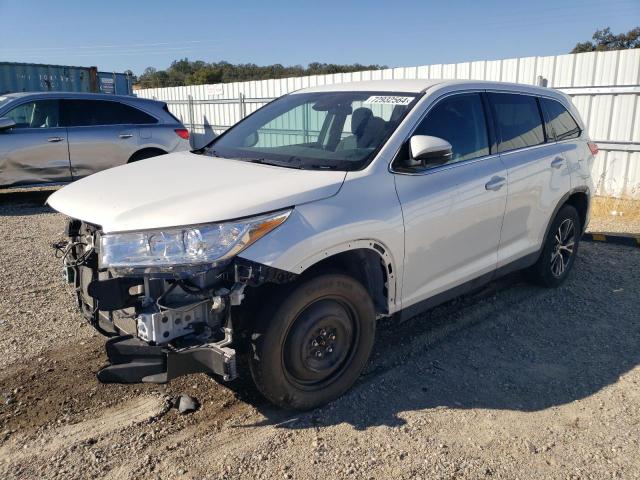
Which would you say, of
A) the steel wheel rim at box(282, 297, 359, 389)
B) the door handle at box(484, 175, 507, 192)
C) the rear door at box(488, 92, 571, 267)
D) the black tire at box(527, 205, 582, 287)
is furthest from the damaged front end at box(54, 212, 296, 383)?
the black tire at box(527, 205, 582, 287)

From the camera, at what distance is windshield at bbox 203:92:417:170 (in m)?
3.51

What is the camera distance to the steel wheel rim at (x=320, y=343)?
3.02 meters

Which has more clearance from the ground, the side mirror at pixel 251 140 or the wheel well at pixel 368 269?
the side mirror at pixel 251 140

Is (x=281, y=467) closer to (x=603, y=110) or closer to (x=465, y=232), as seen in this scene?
(x=465, y=232)

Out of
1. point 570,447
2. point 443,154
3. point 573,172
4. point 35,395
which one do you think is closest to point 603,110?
point 573,172

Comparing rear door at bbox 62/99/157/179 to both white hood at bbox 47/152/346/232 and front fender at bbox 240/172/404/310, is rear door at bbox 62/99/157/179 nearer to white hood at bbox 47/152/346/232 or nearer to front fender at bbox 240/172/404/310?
white hood at bbox 47/152/346/232

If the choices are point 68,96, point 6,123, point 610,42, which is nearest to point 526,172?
point 6,123

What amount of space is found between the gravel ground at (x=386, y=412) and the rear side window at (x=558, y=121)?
1664 mm

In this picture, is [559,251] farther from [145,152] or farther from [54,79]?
[54,79]

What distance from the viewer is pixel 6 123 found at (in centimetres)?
857

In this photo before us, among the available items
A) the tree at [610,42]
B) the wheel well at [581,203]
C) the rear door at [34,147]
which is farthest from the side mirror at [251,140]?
the tree at [610,42]

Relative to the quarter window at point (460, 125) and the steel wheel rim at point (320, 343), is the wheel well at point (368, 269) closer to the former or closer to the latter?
the steel wheel rim at point (320, 343)

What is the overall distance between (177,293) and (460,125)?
2.42m

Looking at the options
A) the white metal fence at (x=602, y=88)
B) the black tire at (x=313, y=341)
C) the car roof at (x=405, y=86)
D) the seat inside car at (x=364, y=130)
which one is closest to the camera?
the black tire at (x=313, y=341)
